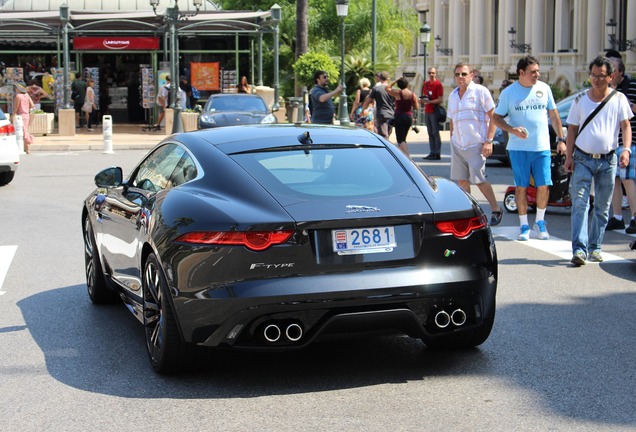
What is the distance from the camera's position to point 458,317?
636cm

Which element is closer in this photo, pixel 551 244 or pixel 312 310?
pixel 312 310

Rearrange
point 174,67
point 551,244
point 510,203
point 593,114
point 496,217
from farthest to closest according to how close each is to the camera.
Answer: point 174,67 < point 510,203 < point 496,217 < point 551,244 < point 593,114

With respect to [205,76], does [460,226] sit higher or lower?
lower

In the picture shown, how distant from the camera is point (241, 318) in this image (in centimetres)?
597

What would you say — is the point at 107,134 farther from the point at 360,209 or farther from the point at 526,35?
the point at 526,35

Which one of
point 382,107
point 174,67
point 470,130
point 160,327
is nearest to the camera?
point 160,327

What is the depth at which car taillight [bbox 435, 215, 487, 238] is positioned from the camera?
20.7 feet

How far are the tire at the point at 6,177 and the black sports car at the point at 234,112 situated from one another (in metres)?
8.80

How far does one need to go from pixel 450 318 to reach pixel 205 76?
1309 inches

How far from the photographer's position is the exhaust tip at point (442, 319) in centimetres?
627

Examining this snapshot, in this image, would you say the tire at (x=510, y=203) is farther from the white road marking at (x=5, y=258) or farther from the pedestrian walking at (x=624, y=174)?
the white road marking at (x=5, y=258)

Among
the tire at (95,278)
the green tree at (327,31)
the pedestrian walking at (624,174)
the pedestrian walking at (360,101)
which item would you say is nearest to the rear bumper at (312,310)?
the tire at (95,278)

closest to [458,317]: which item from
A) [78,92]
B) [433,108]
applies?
[433,108]

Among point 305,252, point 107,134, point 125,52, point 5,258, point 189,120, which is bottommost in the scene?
point 5,258
